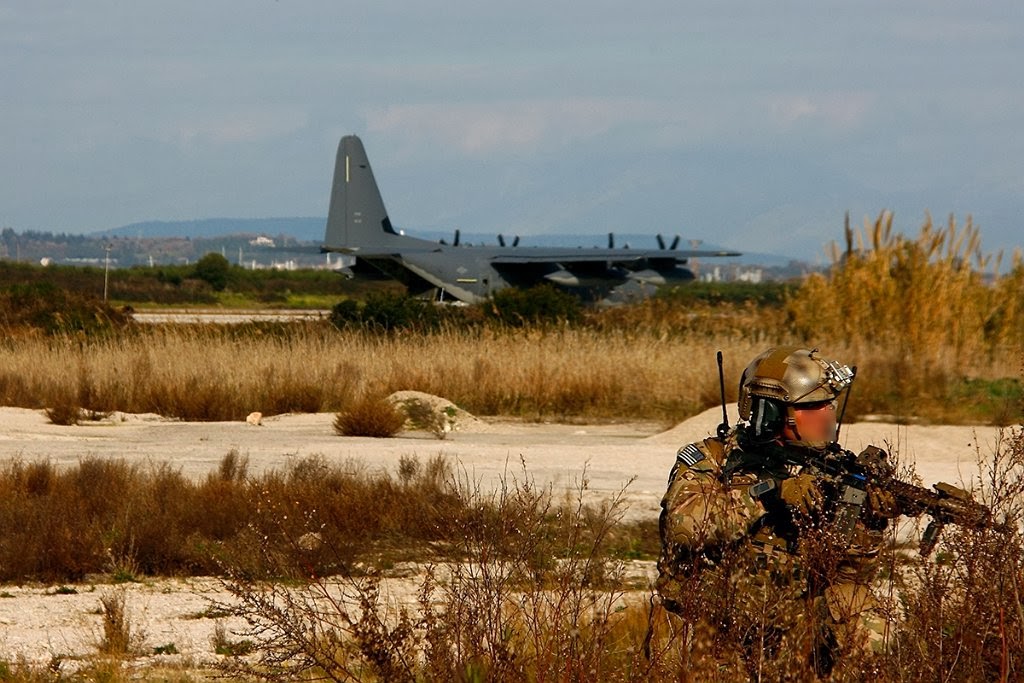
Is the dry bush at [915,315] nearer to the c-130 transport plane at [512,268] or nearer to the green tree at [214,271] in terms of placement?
the c-130 transport plane at [512,268]

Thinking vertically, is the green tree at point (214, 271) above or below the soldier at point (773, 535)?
below

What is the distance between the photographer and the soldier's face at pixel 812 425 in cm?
457

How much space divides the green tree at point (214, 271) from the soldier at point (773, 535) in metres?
81.7

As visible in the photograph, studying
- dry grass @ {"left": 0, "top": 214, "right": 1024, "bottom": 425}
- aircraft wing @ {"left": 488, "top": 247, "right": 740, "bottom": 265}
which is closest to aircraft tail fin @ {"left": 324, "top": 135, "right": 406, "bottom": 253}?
aircraft wing @ {"left": 488, "top": 247, "right": 740, "bottom": 265}

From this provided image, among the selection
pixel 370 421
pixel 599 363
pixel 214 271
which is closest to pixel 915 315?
pixel 599 363

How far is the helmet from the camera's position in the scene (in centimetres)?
458

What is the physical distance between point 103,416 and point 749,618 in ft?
59.7

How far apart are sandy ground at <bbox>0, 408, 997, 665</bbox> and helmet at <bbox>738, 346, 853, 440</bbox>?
190 inches

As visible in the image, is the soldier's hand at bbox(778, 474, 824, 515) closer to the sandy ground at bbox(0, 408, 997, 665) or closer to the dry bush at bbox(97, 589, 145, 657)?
the dry bush at bbox(97, 589, 145, 657)

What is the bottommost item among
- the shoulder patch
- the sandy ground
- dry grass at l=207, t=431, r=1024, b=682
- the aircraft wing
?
the sandy ground

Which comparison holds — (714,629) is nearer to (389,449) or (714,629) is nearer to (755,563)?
(755,563)

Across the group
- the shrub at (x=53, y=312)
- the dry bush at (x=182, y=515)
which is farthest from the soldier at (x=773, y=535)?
the shrub at (x=53, y=312)

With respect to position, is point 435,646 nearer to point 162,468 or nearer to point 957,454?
point 162,468

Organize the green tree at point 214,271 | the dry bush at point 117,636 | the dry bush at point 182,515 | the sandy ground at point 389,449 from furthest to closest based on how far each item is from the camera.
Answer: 1. the green tree at point 214,271
2. the dry bush at point 182,515
3. the sandy ground at point 389,449
4. the dry bush at point 117,636
